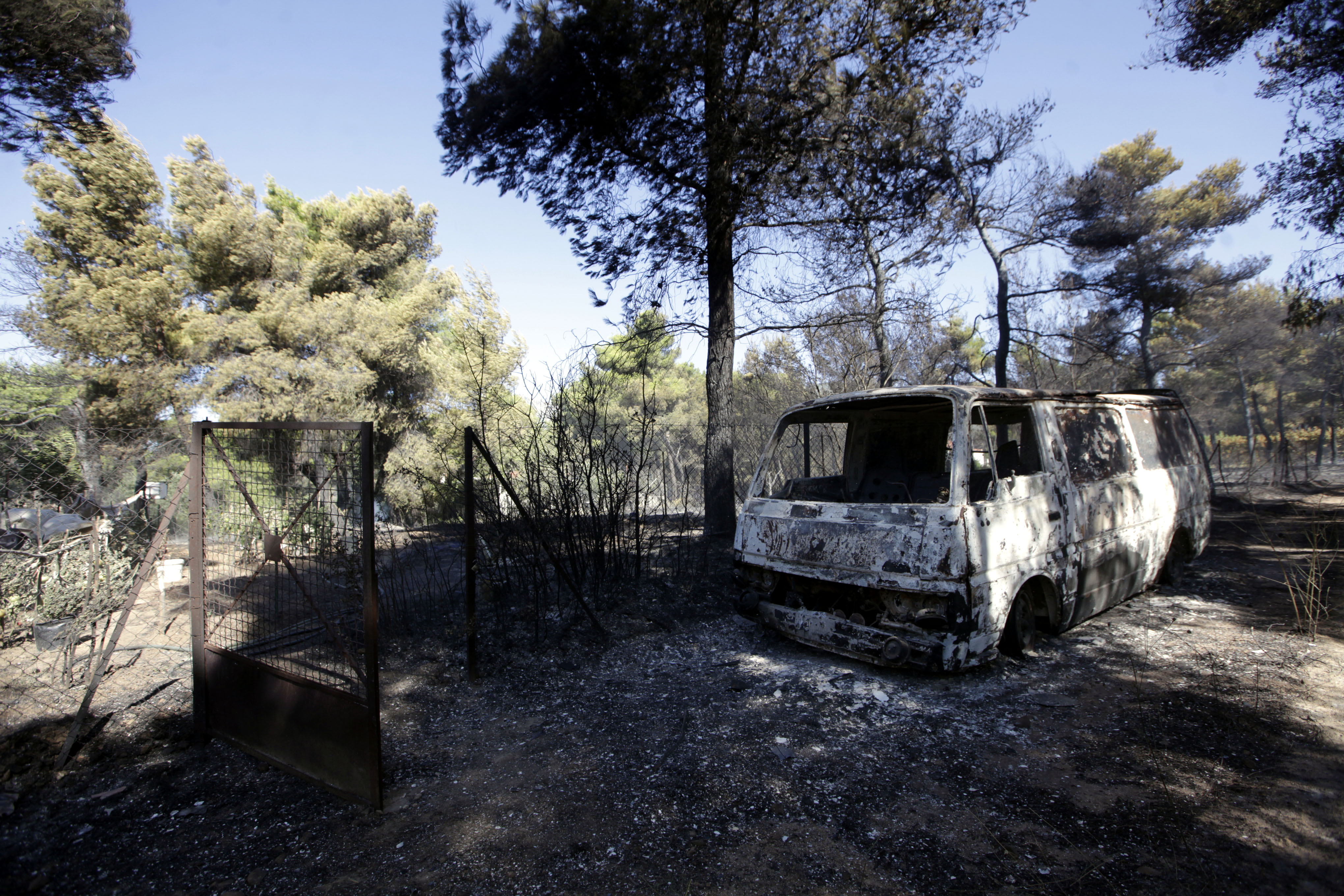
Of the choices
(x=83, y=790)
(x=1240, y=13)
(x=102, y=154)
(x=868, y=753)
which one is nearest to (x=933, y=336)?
(x=1240, y=13)

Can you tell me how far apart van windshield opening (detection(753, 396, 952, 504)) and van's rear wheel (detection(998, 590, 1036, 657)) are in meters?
0.95

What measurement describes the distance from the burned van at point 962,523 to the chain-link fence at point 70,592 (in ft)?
13.0

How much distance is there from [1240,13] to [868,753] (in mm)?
10120

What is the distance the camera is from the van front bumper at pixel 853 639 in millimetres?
4035

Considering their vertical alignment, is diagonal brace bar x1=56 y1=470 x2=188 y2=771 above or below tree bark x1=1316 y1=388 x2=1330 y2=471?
below

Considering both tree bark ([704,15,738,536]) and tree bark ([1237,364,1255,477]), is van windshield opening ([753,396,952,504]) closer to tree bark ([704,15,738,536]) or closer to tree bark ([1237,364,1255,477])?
tree bark ([704,15,738,536])

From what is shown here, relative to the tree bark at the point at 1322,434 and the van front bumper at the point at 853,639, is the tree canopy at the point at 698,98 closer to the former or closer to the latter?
the van front bumper at the point at 853,639

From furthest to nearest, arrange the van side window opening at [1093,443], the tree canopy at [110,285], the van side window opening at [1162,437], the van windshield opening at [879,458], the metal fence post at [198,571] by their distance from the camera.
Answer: the tree canopy at [110,285], the van side window opening at [1162,437], the van windshield opening at [879,458], the van side window opening at [1093,443], the metal fence post at [198,571]

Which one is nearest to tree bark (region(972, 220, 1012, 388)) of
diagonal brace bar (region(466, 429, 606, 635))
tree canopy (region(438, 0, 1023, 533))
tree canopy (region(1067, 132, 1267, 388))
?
tree canopy (region(1067, 132, 1267, 388))

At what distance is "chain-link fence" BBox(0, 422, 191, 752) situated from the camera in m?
4.35

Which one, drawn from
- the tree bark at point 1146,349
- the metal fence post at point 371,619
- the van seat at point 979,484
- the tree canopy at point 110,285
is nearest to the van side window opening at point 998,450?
the van seat at point 979,484

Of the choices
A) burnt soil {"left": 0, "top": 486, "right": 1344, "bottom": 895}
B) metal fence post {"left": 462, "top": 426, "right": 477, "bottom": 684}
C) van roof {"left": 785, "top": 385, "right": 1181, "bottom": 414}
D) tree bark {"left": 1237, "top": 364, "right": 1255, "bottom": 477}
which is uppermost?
tree bark {"left": 1237, "top": 364, "right": 1255, "bottom": 477}

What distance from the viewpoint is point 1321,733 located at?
3336 millimetres

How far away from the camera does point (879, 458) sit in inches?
226
